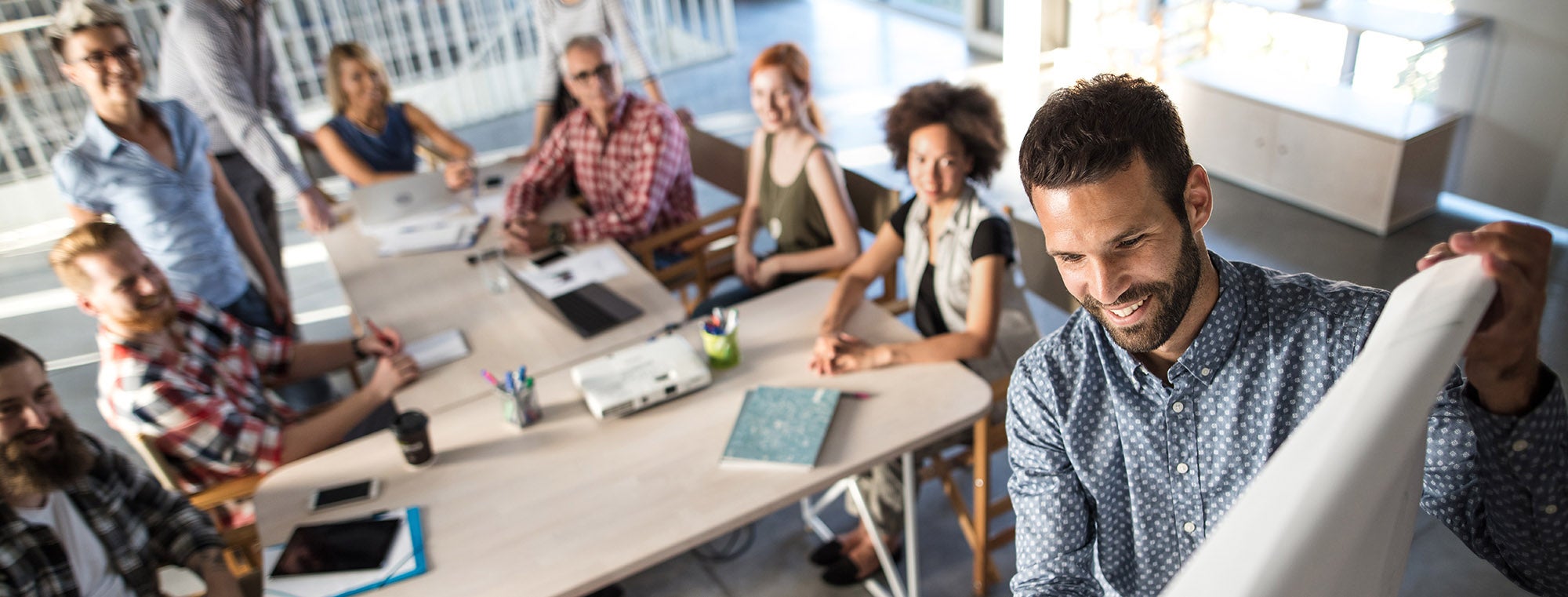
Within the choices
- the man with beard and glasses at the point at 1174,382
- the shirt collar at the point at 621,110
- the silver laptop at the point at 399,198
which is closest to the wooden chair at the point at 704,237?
the shirt collar at the point at 621,110

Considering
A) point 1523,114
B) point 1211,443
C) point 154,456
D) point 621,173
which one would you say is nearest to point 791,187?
point 621,173

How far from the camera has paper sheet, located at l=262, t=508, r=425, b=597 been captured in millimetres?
1952

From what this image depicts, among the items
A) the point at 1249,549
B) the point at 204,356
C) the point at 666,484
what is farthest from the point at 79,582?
the point at 1249,549

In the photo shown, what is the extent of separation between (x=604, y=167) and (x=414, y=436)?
1.56 meters

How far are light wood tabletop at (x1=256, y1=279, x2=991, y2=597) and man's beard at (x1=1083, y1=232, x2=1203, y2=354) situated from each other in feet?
3.37

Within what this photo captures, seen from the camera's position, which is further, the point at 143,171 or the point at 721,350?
the point at 143,171

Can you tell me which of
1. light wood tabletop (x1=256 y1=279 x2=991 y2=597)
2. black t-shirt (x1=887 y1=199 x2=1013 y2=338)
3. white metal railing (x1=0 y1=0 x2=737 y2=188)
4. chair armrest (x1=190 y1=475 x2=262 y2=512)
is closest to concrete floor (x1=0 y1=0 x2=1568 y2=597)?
black t-shirt (x1=887 y1=199 x2=1013 y2=338)

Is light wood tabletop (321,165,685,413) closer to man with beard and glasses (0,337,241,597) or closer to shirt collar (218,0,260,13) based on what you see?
man with beard and glasses (0,337,241,597)

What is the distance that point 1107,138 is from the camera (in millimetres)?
1097

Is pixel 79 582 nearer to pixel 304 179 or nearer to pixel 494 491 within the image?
pixel 494 491

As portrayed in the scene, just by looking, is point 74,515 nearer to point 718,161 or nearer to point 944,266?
point 944,266

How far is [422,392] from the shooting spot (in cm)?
256

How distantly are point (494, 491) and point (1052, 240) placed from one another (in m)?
1.46

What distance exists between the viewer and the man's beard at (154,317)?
238cm
